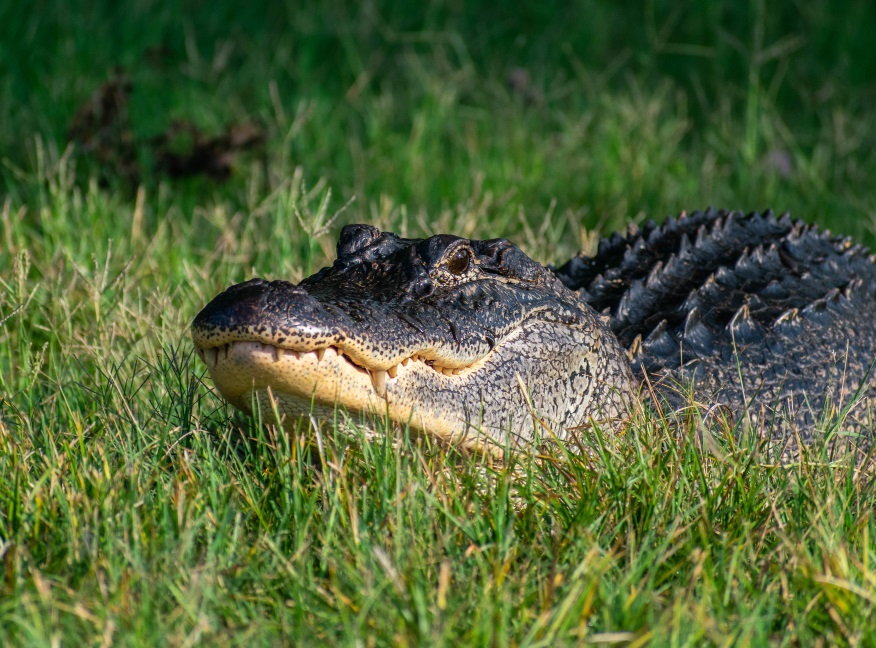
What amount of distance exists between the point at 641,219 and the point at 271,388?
10.3 feet

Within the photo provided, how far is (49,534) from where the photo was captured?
2324 mm

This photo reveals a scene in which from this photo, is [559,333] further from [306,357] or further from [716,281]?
[716,281]

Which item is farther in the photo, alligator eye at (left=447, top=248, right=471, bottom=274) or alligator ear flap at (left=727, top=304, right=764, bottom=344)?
alligator ear flap at (left=727, top=304, right=764, bottom=344)

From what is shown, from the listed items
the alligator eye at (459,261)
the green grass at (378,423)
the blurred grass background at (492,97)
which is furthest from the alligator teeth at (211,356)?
the blurred grass background at (492,97)

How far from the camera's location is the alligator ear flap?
348 cm

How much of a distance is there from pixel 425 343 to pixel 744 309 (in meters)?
1.39

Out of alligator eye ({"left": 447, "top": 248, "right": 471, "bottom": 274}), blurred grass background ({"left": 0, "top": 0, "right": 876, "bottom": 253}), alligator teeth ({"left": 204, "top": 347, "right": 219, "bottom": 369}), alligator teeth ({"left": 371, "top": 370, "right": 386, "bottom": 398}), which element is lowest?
blurred grass background ({"left": 0, "top": 0, "right": 876, "bottom": 253})

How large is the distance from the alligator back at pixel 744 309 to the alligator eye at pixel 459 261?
2.10 ft

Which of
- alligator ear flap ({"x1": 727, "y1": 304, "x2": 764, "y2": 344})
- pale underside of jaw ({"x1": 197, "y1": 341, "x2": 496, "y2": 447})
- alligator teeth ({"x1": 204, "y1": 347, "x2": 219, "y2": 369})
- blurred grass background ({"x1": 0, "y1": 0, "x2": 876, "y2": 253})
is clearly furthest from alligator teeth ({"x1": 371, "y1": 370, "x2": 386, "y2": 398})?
blurred grass background ({"x1": 0, "y1": 0, "x2": 876, "y2": 253})

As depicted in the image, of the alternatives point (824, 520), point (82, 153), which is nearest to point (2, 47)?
point (82, 153)

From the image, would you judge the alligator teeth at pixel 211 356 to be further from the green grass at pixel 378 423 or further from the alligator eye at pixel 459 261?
the alligator eye at pixel 459 261

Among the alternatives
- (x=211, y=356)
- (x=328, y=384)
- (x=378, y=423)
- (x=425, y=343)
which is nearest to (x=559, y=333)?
(x=425, y=343)

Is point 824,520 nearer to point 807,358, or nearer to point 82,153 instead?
point 807,358

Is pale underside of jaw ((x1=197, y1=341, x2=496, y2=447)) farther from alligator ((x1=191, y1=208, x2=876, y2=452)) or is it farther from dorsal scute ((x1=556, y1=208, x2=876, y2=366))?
dorsal scute ((x1=556, y1=208, x2=876, y2=366))
